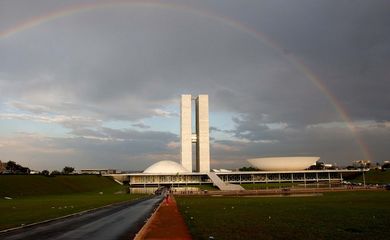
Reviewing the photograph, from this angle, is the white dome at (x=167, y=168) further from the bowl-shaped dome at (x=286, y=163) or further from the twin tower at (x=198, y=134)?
the bowl-shaped dome at (x=286, y=163)

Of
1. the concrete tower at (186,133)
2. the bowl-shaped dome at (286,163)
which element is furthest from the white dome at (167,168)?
the bowl-shaped dome at (286,163)

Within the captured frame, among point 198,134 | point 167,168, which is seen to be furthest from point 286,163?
point 167,168

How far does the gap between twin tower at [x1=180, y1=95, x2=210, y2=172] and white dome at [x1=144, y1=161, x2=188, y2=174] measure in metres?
3.87

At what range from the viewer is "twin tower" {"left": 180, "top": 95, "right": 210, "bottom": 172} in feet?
527

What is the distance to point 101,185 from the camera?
125m

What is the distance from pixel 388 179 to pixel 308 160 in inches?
1498

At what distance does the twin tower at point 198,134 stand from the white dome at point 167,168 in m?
3.87

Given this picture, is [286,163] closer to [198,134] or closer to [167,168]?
[198,134]

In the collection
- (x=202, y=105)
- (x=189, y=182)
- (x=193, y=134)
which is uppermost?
(x=202, y=105)

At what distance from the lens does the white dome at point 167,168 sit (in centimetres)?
15338

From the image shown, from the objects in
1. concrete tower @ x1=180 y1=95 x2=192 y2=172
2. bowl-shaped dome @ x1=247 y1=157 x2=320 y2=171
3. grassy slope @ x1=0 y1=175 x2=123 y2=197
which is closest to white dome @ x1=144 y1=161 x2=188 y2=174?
concrete tower @ x1=180 y1=95 x2=192 y2=172

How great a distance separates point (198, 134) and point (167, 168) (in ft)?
64.7

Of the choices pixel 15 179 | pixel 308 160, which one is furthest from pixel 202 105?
pixel 15 179

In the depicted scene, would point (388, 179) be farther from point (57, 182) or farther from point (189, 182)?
point (57, 182)
